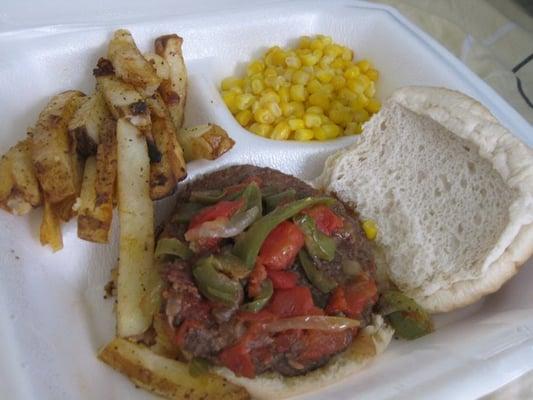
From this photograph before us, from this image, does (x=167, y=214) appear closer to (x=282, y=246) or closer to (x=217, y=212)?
(x=217, y=212)

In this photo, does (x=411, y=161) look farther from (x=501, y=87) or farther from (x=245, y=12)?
(x=501, y=87)

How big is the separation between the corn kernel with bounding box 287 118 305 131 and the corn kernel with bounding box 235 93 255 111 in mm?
285

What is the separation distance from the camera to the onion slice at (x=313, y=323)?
76.6 inches

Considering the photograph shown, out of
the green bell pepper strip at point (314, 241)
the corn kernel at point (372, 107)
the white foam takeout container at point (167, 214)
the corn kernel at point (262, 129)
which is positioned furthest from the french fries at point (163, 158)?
the corn kernel at point (372, 107)

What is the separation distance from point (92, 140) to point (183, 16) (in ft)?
4.47

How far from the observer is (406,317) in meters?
2.25

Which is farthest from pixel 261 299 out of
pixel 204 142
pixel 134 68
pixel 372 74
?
pixel 372 74

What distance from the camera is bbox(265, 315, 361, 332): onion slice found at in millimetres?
1946

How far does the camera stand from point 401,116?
268 centimetres

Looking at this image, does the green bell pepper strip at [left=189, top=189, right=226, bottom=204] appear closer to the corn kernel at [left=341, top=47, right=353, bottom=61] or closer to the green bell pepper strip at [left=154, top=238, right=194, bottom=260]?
the green bell pepper strip at [left=154, top=238, right=194, bottom=260]

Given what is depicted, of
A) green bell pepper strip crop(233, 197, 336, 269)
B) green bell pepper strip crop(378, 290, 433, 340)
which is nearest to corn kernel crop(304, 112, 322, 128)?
green bell pepper strip crop(233, 197, 336, 269)

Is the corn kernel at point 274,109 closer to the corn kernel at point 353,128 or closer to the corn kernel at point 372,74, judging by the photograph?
the corn kernel at point 353,128

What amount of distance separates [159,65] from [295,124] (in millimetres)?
804

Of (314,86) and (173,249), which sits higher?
(314,86)
